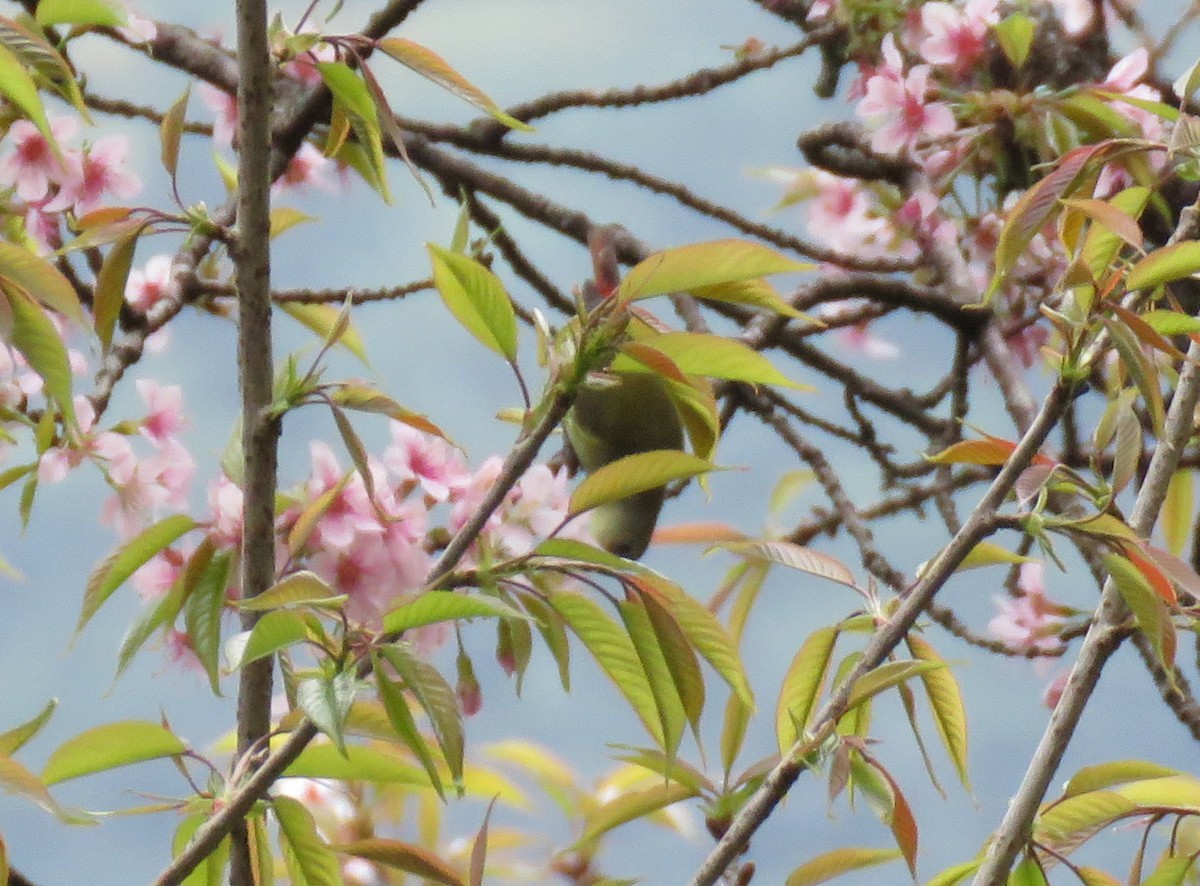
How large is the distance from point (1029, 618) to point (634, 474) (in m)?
0.79

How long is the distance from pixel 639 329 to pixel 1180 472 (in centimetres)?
69

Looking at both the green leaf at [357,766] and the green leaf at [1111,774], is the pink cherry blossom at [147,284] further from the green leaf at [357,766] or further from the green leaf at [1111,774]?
the green leaf at [1111,774]

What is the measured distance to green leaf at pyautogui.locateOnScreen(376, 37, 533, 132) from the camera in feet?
2.19

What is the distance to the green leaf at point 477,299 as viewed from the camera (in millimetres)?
598

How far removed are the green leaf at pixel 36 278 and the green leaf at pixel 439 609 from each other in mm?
209

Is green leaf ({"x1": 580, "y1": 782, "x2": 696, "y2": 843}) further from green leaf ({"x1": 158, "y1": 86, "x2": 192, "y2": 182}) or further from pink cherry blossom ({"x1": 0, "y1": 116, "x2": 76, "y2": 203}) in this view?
pink cherry blossom ({"x1": 0, "y1": 116, "x2": 76, "y2": 203})

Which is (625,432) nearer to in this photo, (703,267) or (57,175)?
(703,267)

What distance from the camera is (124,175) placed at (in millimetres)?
1122

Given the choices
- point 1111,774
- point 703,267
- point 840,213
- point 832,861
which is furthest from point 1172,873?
point 840,213

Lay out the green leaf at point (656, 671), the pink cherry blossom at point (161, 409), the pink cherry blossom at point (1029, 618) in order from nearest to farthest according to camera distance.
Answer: the green leaf at point (656, 671) → the pink cherry blossom at point (161, 409) → the pink cherry blossom at point (1029, 618)

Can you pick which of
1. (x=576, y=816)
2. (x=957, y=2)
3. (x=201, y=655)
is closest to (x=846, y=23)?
(x=957, y=2)

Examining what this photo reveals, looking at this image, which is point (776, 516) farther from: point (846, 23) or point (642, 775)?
point (846, 23)

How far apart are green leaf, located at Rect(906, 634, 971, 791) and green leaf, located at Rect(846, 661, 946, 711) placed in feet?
0.20

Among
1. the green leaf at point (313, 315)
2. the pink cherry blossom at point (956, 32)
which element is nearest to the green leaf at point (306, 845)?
the green leaf at point (313, 315)
